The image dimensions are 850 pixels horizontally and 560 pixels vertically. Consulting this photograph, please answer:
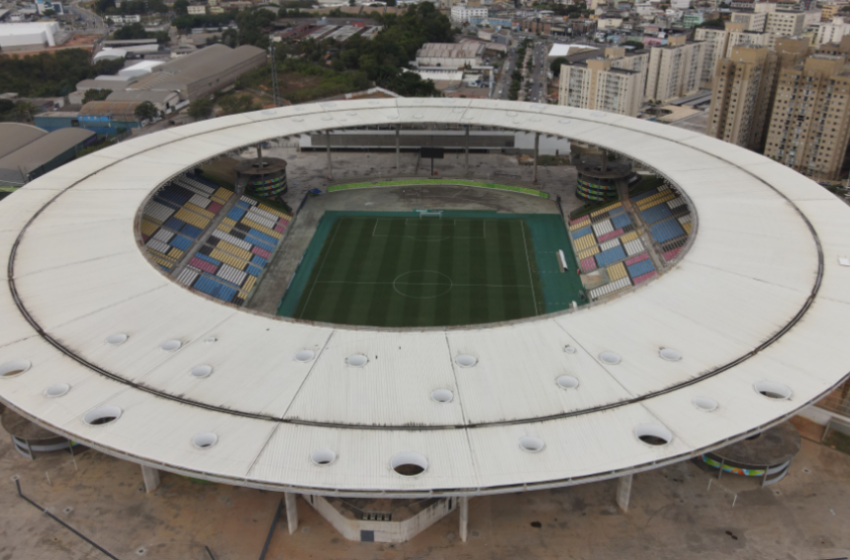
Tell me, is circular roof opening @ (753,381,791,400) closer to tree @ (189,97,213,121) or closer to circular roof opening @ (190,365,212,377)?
circular roof opening @ (190,365,212,377)

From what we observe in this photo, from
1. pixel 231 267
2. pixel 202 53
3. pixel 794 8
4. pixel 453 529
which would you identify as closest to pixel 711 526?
pixel 453 529

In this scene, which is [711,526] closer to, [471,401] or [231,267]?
[471,401]

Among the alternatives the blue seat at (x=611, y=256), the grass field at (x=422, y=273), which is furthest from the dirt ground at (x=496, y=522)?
the blue seat at (x=611, y=256)

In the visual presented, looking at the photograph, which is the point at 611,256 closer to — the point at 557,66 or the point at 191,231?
the point at 191,231

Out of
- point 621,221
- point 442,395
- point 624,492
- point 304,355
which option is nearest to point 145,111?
point 621,221

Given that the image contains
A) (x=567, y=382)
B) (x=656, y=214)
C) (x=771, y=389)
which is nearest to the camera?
(x=771, y=389)

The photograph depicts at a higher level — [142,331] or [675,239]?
[142,331]
